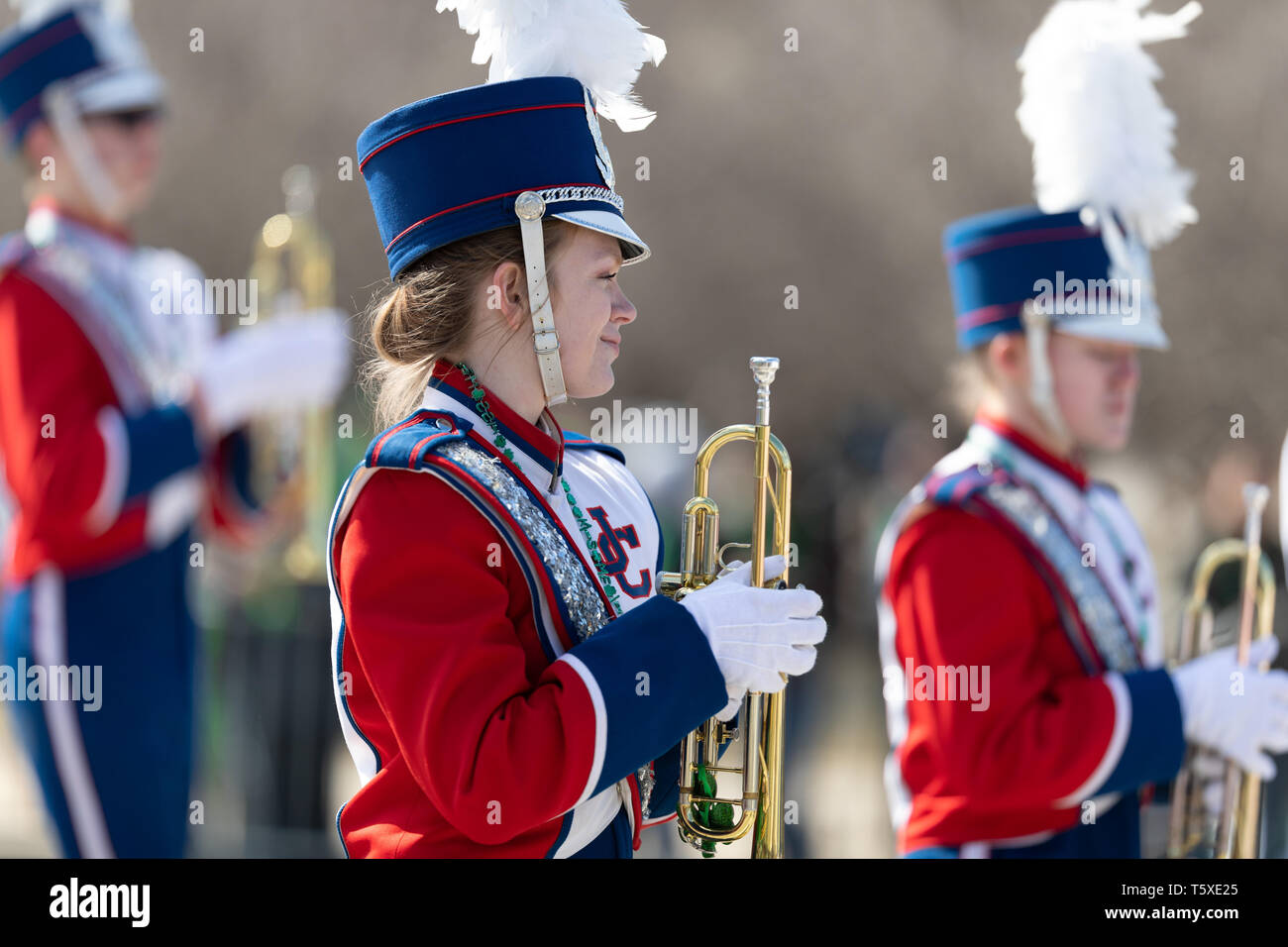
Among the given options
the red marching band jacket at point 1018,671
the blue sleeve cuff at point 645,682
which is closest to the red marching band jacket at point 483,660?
the blue sleeve cuff at point 645,682

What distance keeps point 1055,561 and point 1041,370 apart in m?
0.40

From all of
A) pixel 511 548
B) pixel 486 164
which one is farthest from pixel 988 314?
pixel 511 548

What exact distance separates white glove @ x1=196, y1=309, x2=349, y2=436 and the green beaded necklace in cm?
109

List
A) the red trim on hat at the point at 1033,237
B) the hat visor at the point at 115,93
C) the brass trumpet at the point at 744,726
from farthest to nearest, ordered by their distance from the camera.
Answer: the hat visor at the point at 115,93 < the red trim on hat at the point at 1033,237 < the brass trumpet at the point at 744,726

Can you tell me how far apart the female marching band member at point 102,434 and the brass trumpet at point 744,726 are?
1.18 m

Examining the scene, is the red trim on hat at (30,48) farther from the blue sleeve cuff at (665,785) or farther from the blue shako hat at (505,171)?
the blue sleeve cuff at (665,785)

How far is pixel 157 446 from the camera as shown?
9.29 ft

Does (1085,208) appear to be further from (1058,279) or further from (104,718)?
(104,718)

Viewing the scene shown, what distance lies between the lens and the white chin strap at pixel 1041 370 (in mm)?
2777

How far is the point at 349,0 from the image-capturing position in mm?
5059

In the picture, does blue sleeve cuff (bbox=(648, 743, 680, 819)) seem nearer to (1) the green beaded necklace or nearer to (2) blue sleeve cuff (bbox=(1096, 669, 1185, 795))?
(1) the green beaded necklace

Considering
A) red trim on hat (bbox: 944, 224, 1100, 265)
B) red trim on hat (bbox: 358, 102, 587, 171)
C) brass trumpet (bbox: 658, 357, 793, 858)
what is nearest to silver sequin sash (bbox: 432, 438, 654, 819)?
brass trumpet (bbox: 658, 357, 793, 858)

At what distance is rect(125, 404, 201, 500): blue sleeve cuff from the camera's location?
9.20 ft
